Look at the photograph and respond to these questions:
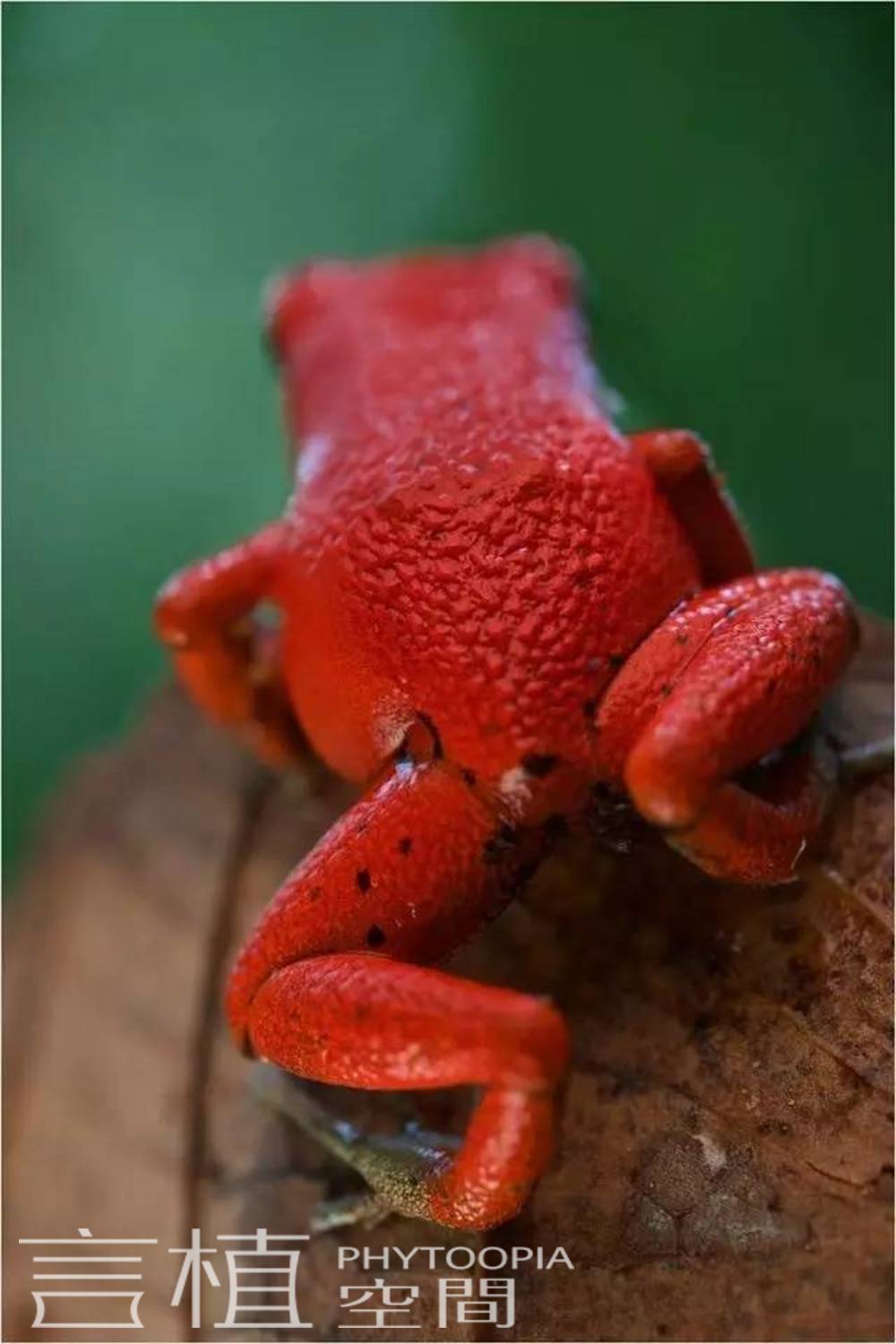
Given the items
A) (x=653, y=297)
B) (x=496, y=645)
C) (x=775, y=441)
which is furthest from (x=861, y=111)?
Result: (x=496, y=645)

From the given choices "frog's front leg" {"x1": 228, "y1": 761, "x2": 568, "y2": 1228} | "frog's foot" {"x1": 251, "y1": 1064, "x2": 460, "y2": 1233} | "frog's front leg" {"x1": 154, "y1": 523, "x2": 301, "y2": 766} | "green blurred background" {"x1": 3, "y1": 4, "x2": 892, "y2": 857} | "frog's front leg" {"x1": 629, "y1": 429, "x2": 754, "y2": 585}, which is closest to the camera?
"frog's front leg" {"x1": 228, "y1": 761, "x2": 568, "y2": 1228}

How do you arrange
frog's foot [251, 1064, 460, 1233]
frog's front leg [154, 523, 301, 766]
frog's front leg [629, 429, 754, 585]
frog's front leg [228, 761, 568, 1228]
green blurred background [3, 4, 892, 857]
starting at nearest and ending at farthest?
frog's front leg [228, 761, 568, 1228], frog's foot [251, 1064, 460, 1233], frog's front leg [629, 429, 754, 585], frog's front leg [154, 523, 301, 766], green blurred background [3, 4, 892, 857]

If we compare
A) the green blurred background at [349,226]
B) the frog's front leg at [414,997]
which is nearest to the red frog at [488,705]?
the frog's front leg at [414,997]

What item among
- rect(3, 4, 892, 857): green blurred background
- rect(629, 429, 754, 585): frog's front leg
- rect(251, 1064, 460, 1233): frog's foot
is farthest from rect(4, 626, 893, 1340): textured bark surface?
rect(3, 4, 892, 857): green blurred background

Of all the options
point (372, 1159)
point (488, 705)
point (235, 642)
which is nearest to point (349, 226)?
point (235, 642)

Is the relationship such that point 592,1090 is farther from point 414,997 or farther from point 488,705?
point 488,705

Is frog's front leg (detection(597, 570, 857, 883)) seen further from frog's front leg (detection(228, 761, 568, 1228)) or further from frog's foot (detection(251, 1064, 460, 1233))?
frog's foot (detection(251, 1064, 460, 1233))
